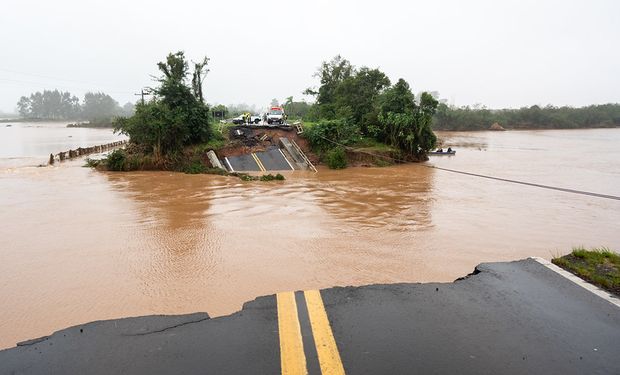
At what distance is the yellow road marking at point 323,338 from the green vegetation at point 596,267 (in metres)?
3.28

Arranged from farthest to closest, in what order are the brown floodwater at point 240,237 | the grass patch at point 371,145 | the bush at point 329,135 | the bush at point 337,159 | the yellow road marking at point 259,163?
the grass patch at point 371,145
the bush at point 329,135
the bush at point 337,159
the yellow road marking at point 259,163
the brown floodwater at point 240,237

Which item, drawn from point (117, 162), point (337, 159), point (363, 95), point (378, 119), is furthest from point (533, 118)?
point (117, 162)

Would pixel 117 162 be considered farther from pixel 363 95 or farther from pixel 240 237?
pixel 363 95

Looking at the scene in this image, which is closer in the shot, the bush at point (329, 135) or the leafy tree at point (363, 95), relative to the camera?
the bush at point (329, 135)

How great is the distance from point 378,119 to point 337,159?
5.54 meters

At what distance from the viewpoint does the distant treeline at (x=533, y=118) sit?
74688 millimetres

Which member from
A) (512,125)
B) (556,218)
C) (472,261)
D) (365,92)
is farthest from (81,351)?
(512,125)

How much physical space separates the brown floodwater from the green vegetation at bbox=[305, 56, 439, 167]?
23.9 ft

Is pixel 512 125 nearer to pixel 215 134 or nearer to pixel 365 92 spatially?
pixel 365 92

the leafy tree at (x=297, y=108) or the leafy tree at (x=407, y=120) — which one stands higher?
the leafy tree at (x=297, y=108)

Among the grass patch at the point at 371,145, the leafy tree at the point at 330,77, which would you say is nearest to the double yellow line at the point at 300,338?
the grass patch at the point at 371,145

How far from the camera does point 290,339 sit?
341 centimetres

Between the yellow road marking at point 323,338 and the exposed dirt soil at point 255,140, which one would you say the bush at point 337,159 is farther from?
the yellow road marking at point 323,338

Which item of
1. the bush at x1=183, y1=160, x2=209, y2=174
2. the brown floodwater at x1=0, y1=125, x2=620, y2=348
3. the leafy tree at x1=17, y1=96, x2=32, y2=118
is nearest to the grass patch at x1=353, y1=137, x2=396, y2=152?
the brown floodwater at x1=0, y1=125, x2=620, y2=348
